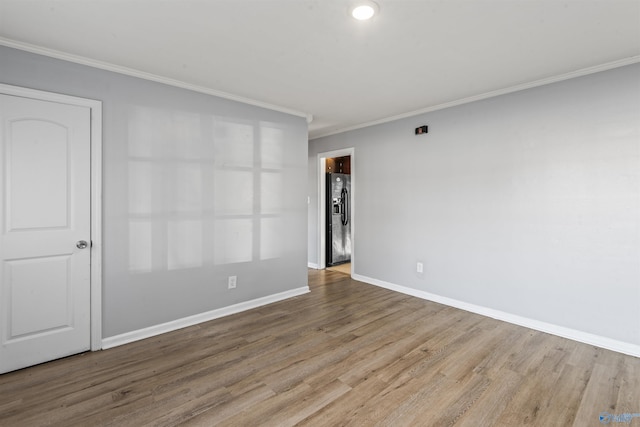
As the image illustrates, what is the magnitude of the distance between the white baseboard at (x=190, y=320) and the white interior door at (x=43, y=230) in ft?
0.73

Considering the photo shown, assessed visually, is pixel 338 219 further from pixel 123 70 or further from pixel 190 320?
pixel 123 70

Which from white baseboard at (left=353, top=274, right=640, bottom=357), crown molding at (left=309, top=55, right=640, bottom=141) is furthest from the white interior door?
white baseboard at (left=353, top=274, right=640, bottom=357)

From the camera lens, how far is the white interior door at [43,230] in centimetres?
238

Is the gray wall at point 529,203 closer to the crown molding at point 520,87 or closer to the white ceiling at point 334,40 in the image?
the crown molding at point 520,87

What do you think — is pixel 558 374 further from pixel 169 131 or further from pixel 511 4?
pixel 169 131

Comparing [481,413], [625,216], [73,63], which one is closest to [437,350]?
[481,413]

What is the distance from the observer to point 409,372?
2406 millimetres

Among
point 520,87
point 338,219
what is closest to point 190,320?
point 338,219

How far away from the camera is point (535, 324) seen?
3.22m

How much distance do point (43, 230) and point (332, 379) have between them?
2.57m
